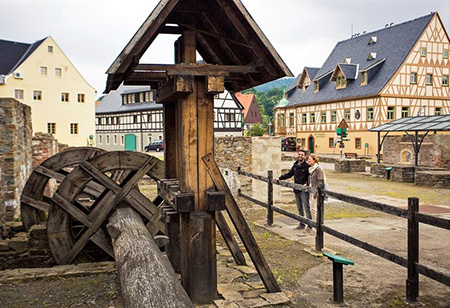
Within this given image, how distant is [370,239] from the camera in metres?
8.45

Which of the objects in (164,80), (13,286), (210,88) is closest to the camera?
(210,88)

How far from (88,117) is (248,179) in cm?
3157

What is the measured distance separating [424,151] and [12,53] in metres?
37.3

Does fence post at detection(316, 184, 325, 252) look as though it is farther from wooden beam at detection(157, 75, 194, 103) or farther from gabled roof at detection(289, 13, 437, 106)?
gabled roof at detection(289, 13, 437, 106)

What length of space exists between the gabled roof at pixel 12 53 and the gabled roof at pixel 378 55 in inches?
1078

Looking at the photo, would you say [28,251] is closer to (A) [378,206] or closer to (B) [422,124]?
(A) [378,206]

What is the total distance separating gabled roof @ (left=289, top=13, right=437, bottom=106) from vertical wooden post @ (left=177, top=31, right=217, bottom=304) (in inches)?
1350

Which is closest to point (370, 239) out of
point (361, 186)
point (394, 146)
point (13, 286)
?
point (13, 286)

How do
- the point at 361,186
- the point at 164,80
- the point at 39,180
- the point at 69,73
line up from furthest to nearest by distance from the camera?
1. the point at 69,73
2. the point at 361,186
3. the point at 39,180
4. the point at 164,80

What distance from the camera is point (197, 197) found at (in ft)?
15.6

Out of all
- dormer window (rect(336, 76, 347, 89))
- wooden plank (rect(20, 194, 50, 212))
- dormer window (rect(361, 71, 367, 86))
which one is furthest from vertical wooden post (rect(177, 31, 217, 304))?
dormer window (rect(336, 76, 347, 89))

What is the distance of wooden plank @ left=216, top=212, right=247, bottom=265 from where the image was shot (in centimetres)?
514

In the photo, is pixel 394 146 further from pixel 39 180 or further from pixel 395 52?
pixel 39 180

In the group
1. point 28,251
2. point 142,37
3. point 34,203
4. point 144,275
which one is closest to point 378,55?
point 34,203
